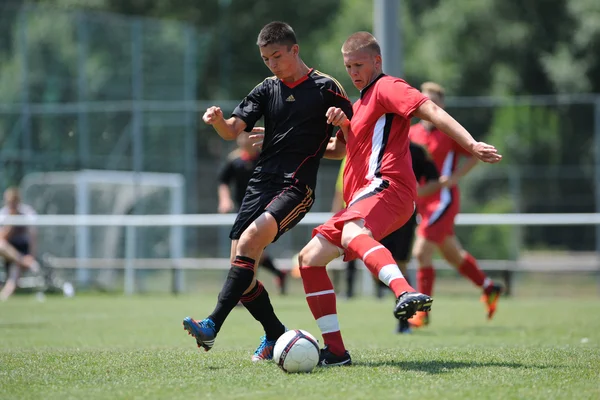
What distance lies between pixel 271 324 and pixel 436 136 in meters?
4.46

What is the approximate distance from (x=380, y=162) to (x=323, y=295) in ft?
3.07

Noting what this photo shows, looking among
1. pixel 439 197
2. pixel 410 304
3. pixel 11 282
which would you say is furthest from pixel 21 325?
pixel 11 282

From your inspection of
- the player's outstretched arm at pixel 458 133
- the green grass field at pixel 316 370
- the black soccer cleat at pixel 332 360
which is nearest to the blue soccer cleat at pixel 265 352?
the green grass field at pixel 316 370

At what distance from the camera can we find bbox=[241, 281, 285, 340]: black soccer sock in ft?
20.8

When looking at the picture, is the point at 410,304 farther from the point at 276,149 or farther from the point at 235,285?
the point at 276,149

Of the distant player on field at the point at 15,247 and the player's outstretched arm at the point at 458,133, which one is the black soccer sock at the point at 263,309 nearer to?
the player's outstretched arm at the point at 458,133

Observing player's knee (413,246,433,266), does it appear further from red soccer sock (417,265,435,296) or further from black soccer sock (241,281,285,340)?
black soccer sock (241,281,285,340)

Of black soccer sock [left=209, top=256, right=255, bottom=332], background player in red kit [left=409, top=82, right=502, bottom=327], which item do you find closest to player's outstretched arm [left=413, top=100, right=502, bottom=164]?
black soccer sock [left=209, top=256, right=255, bottom=332]

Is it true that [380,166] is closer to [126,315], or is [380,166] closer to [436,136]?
A: [436,136]

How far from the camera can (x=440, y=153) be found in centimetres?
1017

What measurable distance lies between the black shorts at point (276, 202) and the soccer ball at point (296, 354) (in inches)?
34.8

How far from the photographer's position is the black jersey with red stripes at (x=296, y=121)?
621 centimetres

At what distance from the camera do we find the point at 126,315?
11750 millimetres

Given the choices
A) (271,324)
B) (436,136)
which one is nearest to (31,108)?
(436,136)
